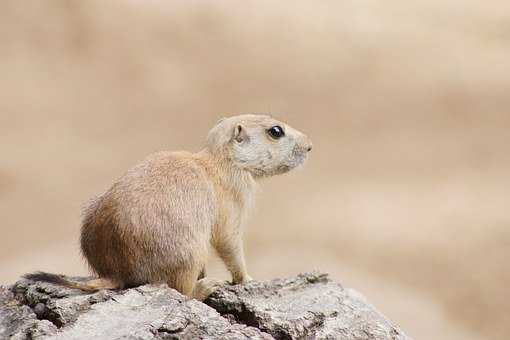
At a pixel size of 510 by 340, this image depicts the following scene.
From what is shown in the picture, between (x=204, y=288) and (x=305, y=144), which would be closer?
(x=204, y=288)

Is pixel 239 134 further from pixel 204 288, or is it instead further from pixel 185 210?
pixel 204 288

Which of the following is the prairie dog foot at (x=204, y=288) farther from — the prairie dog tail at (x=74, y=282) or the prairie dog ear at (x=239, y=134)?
the prairie dog ear at (x=239, y=134)

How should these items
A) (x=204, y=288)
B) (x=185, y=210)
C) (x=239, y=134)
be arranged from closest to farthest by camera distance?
(x=185, y=210), (x=204, y=288), (x=239, y=134)

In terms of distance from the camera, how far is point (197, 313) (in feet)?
11.5

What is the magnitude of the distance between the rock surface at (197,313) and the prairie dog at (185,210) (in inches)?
3.5

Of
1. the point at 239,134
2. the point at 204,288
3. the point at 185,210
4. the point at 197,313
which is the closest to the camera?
the point at 197,313

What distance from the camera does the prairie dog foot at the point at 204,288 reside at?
382 centimetres

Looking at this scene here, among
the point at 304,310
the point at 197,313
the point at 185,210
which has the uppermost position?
the point at 185,210

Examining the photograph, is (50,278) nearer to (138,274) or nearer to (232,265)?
(138,274)

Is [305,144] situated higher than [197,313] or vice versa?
[305,144]

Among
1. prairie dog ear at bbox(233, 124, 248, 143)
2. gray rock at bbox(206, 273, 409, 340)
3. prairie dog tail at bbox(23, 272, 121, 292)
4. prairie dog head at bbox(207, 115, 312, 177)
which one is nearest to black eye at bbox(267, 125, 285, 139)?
prairie dog head at bbox(207, 115, 312, 177)

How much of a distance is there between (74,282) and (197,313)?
0.62 m

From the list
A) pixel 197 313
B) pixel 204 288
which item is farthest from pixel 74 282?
pixel 197 313

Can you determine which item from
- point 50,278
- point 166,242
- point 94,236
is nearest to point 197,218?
point 166,242
